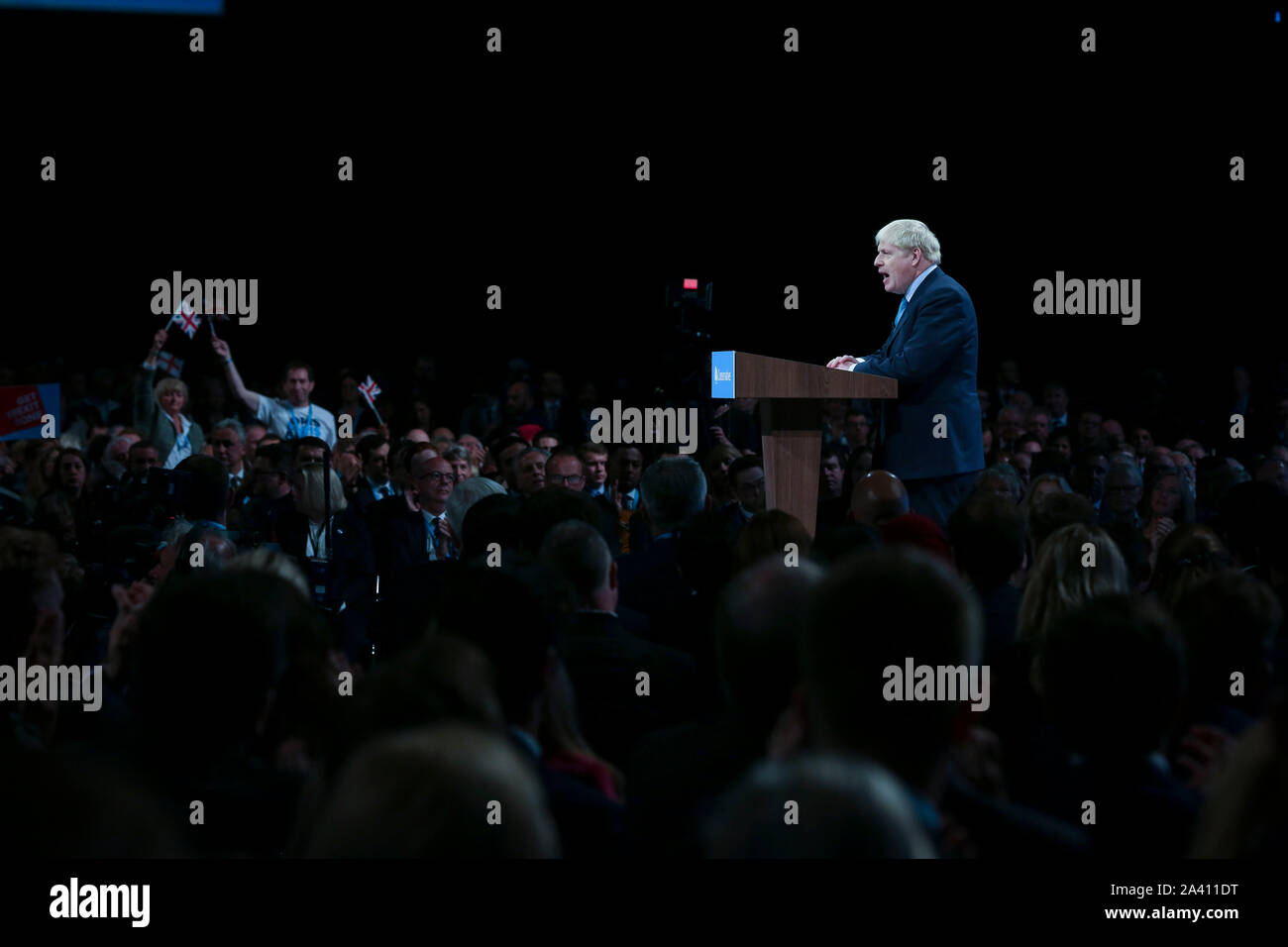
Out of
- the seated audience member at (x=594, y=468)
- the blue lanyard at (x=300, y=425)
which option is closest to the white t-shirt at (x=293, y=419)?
the blue lanyard at (x=300, y=425)

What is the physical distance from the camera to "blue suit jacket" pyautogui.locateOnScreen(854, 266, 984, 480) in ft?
16.9

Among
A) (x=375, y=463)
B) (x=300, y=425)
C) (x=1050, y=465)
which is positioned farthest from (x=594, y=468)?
(x=300, y=425)

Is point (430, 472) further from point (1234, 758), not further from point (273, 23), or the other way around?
point (273, 23)

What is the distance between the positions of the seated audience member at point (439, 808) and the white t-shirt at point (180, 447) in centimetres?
804

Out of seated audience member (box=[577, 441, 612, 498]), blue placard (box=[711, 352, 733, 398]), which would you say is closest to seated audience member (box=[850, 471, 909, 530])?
blue placard (box=[711, 352, 733, 398])

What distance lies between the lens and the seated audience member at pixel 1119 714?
7.02ft

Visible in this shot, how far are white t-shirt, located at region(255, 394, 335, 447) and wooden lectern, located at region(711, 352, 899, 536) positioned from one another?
470 centimetres

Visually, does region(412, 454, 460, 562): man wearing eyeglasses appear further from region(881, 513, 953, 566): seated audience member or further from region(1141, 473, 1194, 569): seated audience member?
region(1141, 473, 1194, 569): seated audience member

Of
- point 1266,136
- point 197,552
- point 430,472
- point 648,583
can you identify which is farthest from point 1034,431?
point 197,552

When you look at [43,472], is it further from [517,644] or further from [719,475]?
[517,644]

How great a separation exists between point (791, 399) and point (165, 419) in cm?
533

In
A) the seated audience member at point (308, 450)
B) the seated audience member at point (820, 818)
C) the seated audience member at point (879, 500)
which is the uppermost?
the seated audience member at point (308, 450)

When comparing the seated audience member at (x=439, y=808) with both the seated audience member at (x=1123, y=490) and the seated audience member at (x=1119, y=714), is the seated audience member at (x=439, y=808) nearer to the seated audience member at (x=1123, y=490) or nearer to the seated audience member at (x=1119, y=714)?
the seated audience member at (x=1119, y=714)
